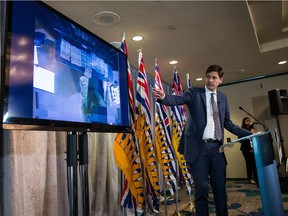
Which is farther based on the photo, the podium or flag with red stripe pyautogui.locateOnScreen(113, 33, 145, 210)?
flag with red stripe pyautogui.locateOnScreen(113, 33, 145, 210)

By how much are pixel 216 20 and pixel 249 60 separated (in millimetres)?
2158

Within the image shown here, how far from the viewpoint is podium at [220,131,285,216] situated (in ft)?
4.59

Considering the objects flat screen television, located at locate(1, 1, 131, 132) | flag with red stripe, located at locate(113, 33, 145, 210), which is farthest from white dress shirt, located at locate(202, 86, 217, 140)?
flat screen television, located at locate(1, 1, 131, 132)

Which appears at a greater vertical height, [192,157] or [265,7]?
[265,7]

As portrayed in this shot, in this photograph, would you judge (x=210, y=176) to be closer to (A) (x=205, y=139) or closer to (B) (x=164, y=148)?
(A) (x=205, y=139)

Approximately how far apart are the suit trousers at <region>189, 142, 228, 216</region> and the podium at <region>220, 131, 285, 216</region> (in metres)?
0.43

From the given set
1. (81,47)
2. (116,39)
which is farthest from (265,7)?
(81,47)

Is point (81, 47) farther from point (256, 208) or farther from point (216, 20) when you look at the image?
point (256, 208)

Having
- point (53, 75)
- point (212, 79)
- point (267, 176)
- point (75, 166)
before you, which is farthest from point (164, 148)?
point (53, 75)

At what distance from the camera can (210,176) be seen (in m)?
1.90

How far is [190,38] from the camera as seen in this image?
3.43 metres

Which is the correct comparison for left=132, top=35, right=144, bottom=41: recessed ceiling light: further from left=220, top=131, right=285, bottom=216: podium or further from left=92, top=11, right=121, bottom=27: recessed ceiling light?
left=220, top=131, right=285, bottom=216: podium

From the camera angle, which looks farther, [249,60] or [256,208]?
[249,60]

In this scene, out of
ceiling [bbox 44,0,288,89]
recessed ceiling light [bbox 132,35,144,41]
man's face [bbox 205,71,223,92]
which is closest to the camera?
man's face [bbox 205,71,223,92]
